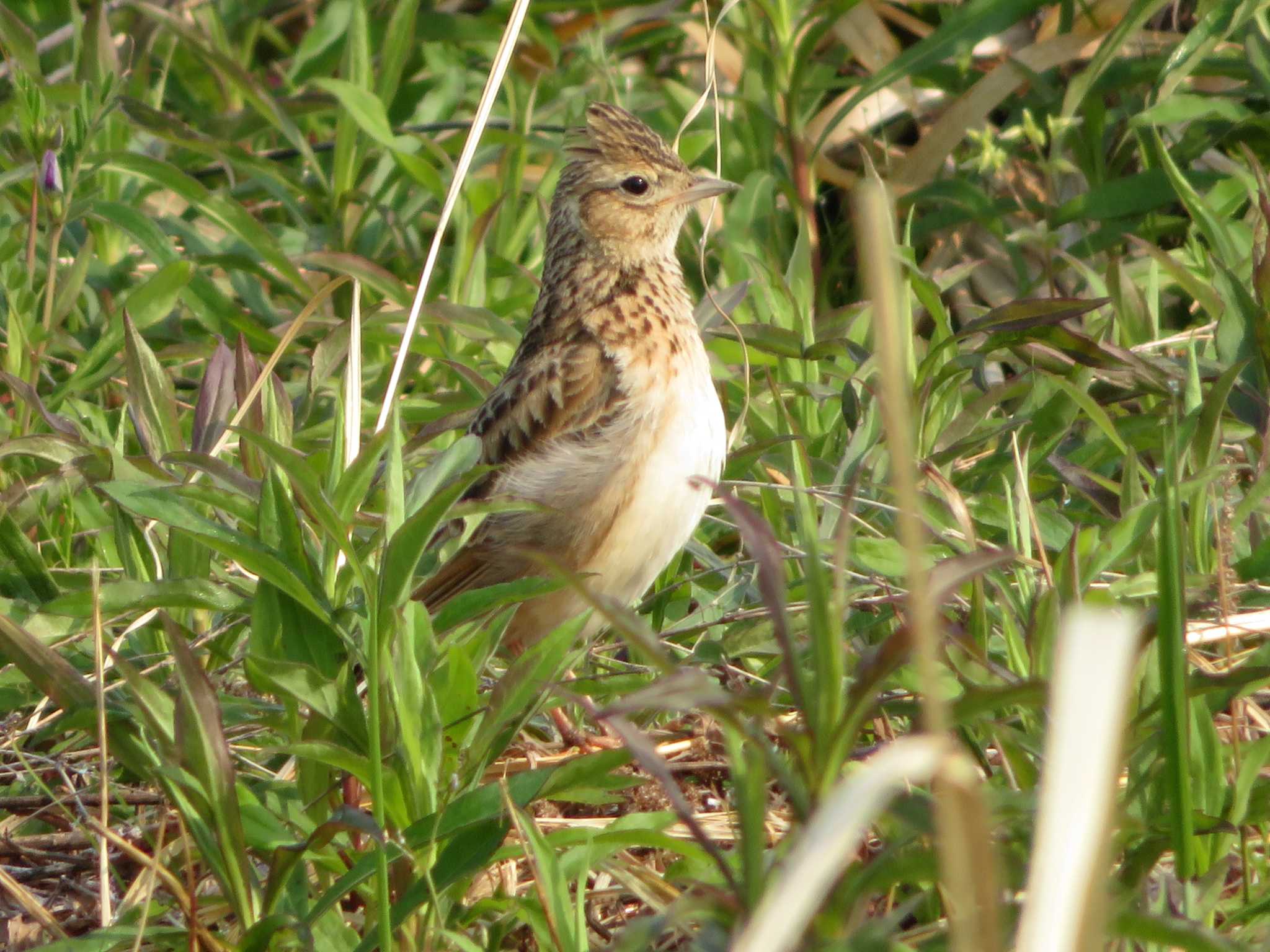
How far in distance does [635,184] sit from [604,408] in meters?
Result: 0.93

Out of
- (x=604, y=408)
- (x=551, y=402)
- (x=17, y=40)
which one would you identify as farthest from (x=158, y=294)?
(x=604, y=408)

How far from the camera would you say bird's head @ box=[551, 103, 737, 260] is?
4836mm

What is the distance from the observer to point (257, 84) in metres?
6.02

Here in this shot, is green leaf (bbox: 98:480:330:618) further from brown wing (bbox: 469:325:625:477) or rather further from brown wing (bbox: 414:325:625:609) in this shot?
brown wing (bbox: 469:325:625:477)

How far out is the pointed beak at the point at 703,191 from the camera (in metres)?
4.91

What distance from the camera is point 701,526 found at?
4.65 m

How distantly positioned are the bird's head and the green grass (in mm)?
403

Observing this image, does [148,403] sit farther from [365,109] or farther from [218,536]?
[365,109]

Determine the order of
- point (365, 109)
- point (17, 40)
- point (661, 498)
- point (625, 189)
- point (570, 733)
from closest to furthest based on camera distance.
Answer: point (661, 498) < point (570, 733) < point (625, 189) < point (17, 40) < point (365, 109)

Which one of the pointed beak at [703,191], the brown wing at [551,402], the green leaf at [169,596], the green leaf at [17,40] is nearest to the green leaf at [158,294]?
the green leaf at [17,40]

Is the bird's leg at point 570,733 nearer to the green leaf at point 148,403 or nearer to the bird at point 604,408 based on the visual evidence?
the bird at point 604,408

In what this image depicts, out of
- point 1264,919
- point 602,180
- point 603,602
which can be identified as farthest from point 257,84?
point 1264,919

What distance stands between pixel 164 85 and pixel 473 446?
4.55 m

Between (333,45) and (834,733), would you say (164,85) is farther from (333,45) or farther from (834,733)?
(834,733)
